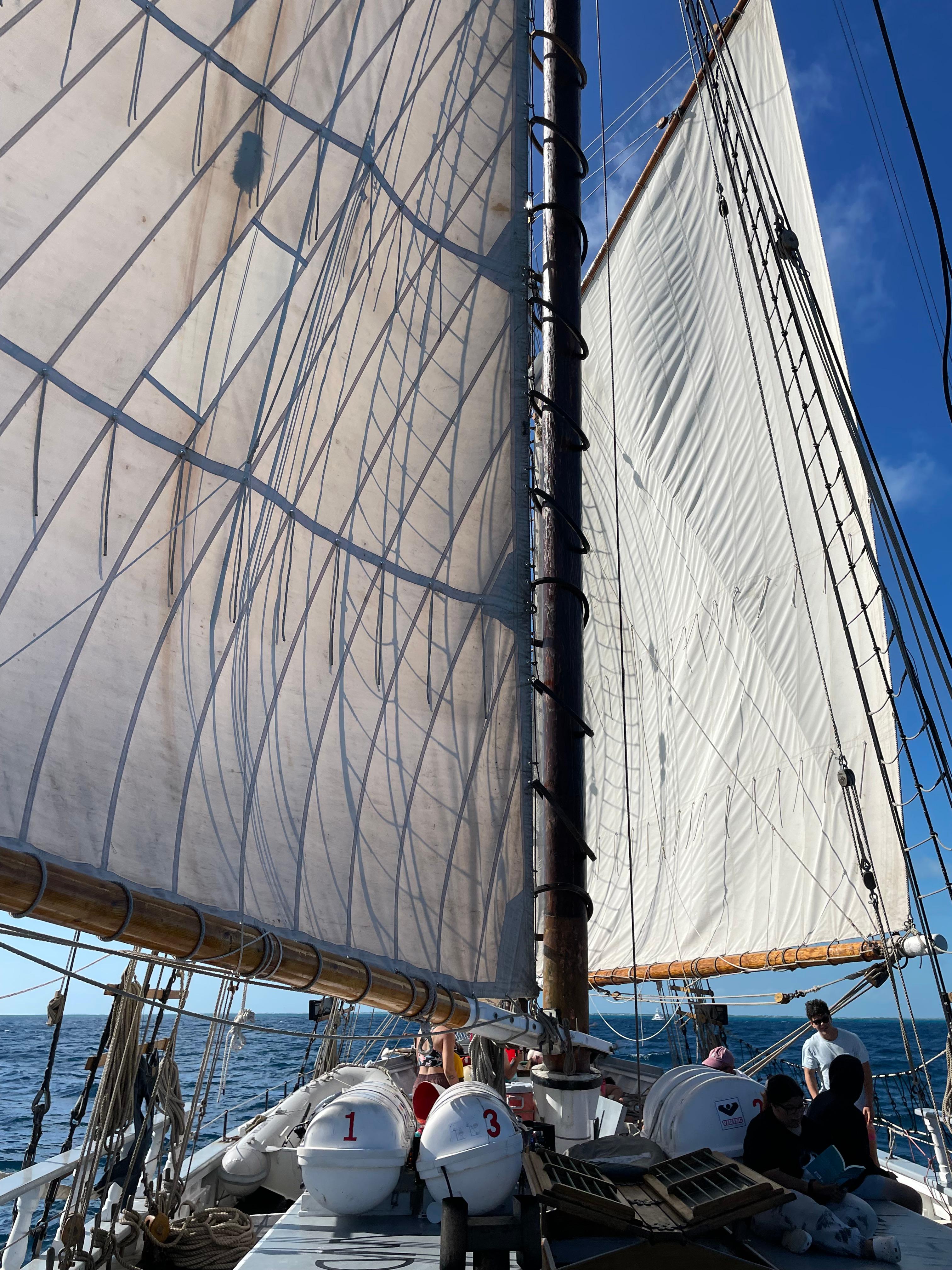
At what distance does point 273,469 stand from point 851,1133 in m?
3.93

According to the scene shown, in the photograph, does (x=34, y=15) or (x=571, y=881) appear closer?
(x=34, y=15)

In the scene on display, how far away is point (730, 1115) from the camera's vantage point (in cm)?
390

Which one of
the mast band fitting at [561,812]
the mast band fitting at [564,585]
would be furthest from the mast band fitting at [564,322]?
the mast band fitting at [561,812]

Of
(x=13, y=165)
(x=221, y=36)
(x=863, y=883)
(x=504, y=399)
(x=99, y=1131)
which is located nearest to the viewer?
(x=13, y=165)

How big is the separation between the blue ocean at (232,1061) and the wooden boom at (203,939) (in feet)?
0.78

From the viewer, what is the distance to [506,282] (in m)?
5.55

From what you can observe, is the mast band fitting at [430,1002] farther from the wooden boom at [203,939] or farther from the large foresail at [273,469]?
the large foresail at [273,469]

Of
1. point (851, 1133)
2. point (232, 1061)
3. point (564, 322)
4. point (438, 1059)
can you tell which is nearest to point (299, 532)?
point (564, 322)

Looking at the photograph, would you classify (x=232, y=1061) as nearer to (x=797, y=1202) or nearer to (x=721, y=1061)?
(x=721, y=1061)

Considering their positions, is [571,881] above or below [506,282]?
below

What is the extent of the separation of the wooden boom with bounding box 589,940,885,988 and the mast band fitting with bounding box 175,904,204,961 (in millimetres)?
6365

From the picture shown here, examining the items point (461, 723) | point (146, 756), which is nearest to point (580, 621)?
point (461, 723)

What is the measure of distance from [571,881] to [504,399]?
9.15ft

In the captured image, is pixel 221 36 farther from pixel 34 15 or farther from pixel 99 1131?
pixel 99 1131
